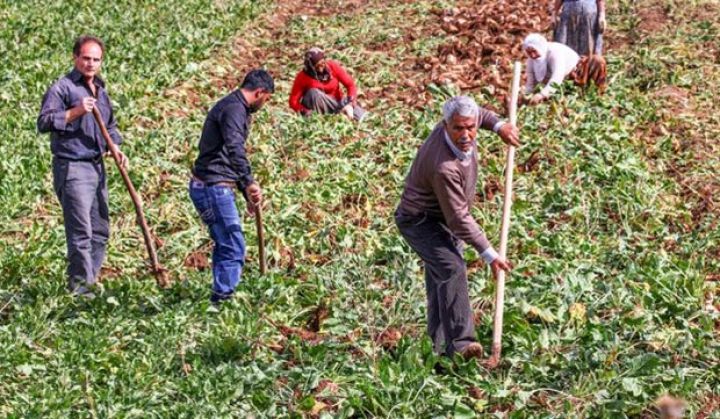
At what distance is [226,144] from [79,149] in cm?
113

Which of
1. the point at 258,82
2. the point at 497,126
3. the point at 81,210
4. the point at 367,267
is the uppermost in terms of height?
the point at 258,82

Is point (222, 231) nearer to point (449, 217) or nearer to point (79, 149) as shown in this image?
point (79, 149)

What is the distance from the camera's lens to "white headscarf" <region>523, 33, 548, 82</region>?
32.9 ft

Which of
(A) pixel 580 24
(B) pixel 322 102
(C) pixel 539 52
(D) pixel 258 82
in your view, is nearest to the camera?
(D) pixel 258 82

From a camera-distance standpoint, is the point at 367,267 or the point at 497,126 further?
the point at 367,267

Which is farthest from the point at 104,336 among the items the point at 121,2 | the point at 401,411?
the point at 121,2

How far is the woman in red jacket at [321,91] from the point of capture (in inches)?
414

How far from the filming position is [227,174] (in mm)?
6637

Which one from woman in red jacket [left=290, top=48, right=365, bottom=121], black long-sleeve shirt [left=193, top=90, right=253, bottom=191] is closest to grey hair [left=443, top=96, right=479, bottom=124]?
black long-sleeve shirt [left=193, top=90, right=253, bottom=191]

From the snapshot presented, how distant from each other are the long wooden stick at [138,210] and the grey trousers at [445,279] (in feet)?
7.16

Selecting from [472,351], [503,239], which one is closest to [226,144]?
[503,239]

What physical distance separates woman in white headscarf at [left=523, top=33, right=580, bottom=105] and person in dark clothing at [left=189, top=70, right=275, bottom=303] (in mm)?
4200

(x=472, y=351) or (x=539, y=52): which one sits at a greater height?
(x=539, y=52)

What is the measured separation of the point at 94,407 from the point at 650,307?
334 cm
